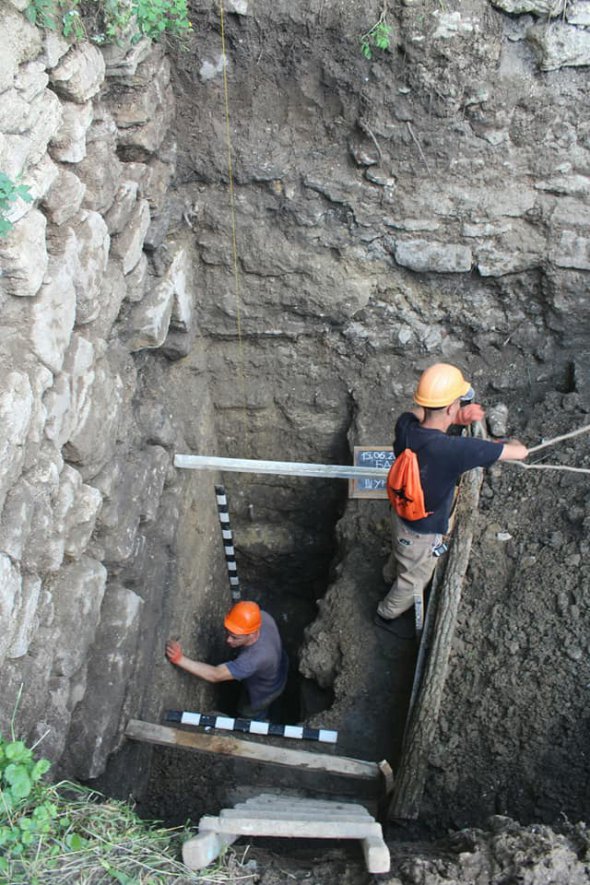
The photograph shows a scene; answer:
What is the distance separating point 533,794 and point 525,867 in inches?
35.4

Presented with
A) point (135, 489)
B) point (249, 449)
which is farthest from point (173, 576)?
point (249, 449)

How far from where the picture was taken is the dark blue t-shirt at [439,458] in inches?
128

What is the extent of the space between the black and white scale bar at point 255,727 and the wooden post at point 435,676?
460mm

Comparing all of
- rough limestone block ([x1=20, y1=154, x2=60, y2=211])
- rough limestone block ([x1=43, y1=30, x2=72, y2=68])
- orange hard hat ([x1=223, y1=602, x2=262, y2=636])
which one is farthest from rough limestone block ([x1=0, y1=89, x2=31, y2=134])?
orange hard hat ([x1=223, y1=602, x2=262, y2=636])

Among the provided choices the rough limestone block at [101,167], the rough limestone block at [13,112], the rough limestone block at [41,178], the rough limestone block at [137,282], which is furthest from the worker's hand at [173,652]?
the rough limestone block at [13,112]

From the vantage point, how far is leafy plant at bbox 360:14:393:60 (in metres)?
3.79

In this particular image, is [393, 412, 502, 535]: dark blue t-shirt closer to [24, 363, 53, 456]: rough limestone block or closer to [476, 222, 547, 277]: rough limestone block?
[476, 222, 547, 277]: rough limestone block

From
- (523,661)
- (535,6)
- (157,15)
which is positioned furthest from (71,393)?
(535,6)

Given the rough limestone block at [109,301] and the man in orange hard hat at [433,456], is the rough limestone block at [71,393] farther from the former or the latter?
the man in orange hard hat at [433,456]

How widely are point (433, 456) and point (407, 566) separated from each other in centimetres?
77

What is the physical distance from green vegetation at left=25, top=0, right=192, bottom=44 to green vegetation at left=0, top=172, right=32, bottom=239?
570 millimetres

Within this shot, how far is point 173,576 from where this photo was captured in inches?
166

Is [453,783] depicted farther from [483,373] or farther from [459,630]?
[483,373]

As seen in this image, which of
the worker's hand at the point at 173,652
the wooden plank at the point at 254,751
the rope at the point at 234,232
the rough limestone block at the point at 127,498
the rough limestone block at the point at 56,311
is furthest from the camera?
the worker's hand at the point at 173,652
